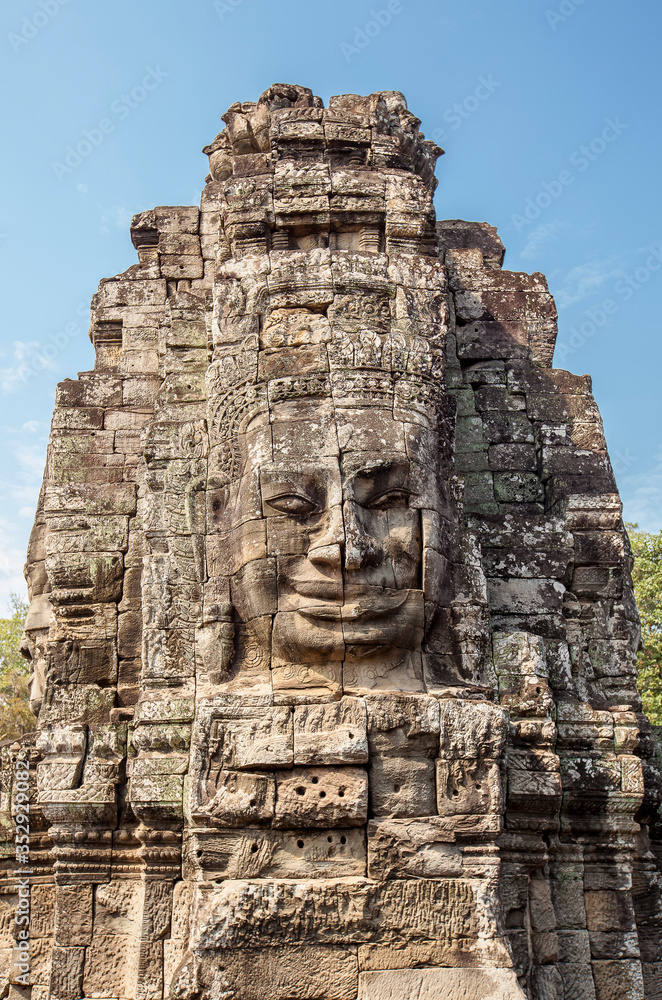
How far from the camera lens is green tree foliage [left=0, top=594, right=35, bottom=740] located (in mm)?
18875

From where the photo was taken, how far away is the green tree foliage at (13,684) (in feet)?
61.9

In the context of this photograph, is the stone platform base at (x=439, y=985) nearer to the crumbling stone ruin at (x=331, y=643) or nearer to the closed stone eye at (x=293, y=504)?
the crumbling stone ruin at (x=331, y=643)

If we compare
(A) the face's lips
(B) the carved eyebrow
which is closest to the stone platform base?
(A) the face's lips

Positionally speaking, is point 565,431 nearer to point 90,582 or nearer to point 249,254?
point 249,254

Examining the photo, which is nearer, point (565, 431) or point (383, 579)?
point (383, 579)

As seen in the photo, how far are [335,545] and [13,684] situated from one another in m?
17.2

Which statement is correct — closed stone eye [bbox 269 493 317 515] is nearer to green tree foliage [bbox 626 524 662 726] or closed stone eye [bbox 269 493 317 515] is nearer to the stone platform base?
the stone platform base

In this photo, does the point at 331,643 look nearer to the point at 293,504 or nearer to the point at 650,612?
the point at 293,504

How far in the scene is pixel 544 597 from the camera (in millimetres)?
7332

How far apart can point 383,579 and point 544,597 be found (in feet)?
6.10

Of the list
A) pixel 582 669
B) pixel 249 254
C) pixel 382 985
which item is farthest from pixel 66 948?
pixel 249 254

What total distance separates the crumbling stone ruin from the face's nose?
3 centimetres

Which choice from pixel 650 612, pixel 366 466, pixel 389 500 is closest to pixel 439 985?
pixel 389 500

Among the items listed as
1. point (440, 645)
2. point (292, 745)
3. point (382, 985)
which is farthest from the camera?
point (440, 645)
